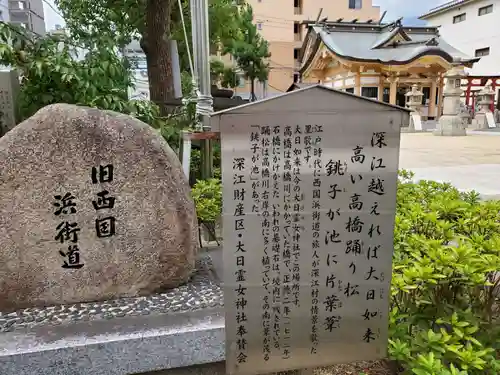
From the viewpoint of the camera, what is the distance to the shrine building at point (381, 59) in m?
19.3

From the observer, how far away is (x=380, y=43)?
20.7m

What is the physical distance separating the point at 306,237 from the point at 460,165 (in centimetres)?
843

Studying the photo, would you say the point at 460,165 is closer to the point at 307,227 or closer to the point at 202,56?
the point at 202,56

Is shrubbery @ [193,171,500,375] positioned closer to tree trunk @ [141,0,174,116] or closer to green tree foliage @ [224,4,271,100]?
tree trunk @ [141,0,174,116]

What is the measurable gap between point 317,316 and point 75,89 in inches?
133

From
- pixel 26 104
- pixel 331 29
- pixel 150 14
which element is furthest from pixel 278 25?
pixel 26 104

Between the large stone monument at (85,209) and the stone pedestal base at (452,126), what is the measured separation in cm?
1685

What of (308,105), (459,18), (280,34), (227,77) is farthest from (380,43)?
(308,105)

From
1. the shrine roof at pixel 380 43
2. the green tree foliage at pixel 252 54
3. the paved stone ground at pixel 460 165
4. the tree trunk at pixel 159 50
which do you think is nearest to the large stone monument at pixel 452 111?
the shrine roof at pixel 380 43

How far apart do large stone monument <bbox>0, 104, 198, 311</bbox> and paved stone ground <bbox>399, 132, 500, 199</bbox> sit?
487 cm

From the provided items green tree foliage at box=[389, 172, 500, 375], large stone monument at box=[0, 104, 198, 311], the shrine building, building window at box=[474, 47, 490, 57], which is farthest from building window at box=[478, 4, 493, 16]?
large stone monument at box=[0, 104, 198, 311]

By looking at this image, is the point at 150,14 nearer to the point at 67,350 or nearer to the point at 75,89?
the point at 75,89

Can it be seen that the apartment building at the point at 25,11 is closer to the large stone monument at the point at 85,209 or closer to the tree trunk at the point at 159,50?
the tree trunk at the point at 159,50

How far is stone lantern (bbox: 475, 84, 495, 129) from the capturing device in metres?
19.6
